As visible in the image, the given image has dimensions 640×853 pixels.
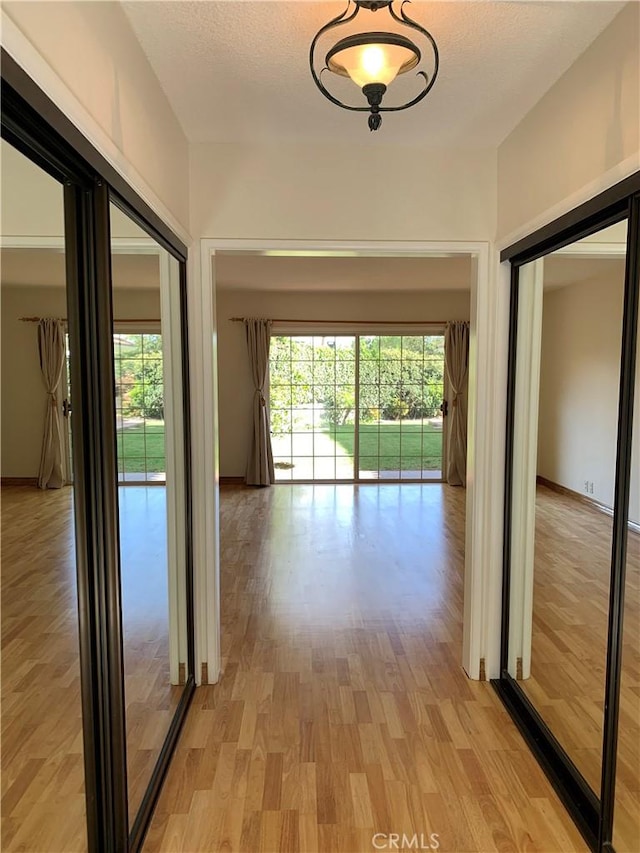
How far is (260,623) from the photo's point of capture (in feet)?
10.9

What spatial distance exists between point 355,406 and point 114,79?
6.16m

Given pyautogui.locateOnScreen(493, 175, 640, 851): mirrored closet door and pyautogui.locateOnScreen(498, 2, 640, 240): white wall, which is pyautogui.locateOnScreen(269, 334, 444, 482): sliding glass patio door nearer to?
pyautogui.locateOnScreen(493, 175, 640, 851): mirrored closet door

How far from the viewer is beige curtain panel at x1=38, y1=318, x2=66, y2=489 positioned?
1.30 metres

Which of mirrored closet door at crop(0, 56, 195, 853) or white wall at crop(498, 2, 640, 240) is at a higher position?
white wall at crop(498, 2, 640, 240)

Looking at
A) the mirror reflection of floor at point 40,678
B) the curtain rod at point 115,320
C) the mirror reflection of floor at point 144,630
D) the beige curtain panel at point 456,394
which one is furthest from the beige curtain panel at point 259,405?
the mirror reflection of floor at point 40,678

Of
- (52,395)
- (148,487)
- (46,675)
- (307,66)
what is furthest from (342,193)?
(46,675)

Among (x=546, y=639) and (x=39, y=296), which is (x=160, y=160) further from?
(x=546, y=639)

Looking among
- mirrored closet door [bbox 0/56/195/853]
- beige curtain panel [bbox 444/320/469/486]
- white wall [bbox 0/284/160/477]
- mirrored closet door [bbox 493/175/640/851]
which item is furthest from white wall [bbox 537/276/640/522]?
beige curtain panel [bbox 444/320/469/486]

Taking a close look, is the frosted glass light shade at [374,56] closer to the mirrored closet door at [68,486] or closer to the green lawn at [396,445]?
the mirrored closet door at [68,486]

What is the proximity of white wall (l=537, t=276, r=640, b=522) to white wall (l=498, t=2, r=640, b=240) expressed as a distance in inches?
14.4

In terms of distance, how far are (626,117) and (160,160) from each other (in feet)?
5.04

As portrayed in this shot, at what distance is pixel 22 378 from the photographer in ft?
4.01

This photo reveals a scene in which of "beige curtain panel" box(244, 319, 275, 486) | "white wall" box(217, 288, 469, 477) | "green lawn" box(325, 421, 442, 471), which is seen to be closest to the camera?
"beige curtain panel" box(244, 319, 275, 486)

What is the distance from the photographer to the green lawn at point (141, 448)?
1.82 metres
